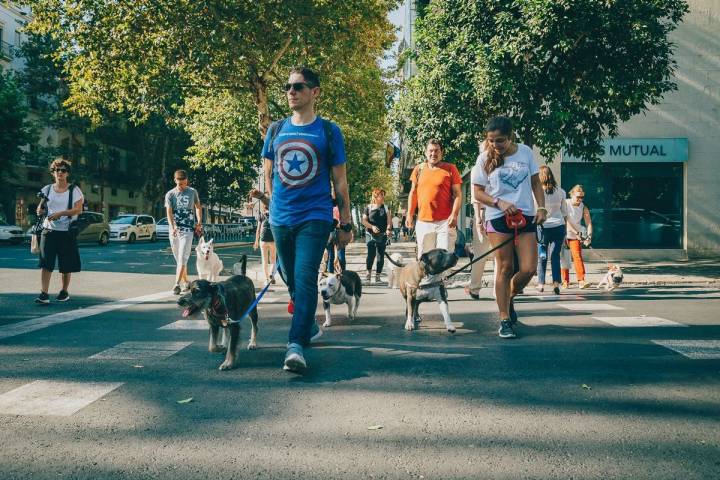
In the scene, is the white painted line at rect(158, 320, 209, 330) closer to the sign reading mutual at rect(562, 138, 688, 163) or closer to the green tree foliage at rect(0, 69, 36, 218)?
the sign reading mutual at rect(562, 138, 688, 163)

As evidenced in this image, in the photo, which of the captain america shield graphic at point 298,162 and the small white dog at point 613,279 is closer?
the captain america shield graphic at point 298,162

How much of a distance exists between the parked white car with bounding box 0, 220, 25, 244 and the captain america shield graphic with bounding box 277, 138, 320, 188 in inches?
1154

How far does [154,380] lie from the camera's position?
14.2 ft

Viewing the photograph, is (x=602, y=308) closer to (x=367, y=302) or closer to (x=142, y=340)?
(x=367, y=302)

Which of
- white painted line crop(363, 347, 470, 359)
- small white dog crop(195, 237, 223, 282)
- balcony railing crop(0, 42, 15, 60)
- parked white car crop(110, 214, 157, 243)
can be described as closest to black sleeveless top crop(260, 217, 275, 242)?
small white dog crop(195, 237, 223, 282)

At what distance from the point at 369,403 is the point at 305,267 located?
1.23 metres

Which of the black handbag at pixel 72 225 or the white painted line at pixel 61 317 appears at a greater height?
the black handbag at pixel 72 225

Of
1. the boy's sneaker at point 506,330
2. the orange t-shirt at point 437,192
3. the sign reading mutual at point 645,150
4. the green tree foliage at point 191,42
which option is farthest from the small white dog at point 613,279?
the green tree foliage at point 191,42

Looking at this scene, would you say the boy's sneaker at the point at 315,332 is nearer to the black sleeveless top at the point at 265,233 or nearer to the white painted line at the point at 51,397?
the white painted line at the point at 51,397

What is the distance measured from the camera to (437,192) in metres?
7.82

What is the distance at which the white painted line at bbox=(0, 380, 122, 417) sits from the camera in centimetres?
363

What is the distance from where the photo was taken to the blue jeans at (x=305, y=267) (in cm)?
460

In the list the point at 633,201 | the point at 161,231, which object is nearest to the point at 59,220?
the point at 633,201

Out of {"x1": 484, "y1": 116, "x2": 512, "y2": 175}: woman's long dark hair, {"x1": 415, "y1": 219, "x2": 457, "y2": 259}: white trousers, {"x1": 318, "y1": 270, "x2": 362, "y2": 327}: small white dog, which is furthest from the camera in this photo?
{"x1": 415, "y1": 219, "x2": 457, "y2": 259}: white trousers
